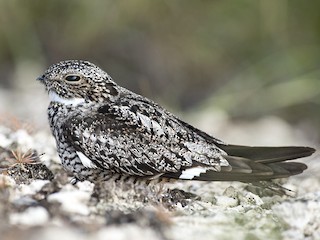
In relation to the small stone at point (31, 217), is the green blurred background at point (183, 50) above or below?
above

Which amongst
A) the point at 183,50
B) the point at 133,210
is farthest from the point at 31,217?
the point at 183,50

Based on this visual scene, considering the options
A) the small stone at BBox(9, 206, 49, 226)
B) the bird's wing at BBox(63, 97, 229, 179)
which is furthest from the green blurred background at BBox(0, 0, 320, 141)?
the small stone at BBox(9, 206, 49, 226)

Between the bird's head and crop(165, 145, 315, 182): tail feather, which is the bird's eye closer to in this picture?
the bird's head

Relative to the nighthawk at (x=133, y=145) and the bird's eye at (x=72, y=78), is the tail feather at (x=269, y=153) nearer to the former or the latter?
the nighthawk at (x=133, y=145)

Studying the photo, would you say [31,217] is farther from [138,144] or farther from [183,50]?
[183,50]

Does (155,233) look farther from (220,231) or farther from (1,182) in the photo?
(1,182)

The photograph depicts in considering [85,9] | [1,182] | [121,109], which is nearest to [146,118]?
[121,109]

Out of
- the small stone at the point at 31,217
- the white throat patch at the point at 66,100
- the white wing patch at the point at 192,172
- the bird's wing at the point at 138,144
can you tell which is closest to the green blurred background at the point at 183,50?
the white throat patch at the point at 66,100

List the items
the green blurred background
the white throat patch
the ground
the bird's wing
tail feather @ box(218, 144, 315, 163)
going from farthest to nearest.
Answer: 1. the green blurred background
2. the white throat patch
3. tail feather @ box(218, 144, 315, 163)
4. the bird's wing
5. the ground
